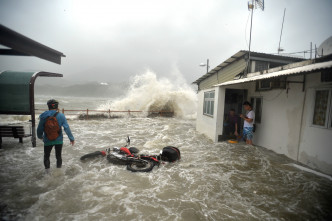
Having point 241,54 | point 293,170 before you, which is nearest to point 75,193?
point 293,170

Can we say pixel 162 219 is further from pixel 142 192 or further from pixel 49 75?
pixel 49 75

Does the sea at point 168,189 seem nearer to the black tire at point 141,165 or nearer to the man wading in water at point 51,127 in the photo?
the black tire at point 141,165

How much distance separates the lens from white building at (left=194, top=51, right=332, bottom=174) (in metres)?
5.04

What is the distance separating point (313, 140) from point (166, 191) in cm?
482

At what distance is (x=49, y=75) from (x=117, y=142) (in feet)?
→ 13.9

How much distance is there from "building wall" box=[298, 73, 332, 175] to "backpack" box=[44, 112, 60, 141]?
24.2 feet

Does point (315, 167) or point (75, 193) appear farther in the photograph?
point (315, 167)

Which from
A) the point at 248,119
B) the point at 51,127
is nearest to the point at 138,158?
the point at 51,127

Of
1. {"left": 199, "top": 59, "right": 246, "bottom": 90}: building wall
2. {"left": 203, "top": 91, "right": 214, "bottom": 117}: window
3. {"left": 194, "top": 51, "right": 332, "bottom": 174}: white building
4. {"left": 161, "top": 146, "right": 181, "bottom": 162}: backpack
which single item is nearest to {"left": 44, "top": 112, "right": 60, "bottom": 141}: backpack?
{"left": 161, "top": 146, "right": 181, "bottom": 162}: backpack

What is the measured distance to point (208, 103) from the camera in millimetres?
10305

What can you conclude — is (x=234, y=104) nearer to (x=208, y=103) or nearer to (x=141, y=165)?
(x=208, y=103)

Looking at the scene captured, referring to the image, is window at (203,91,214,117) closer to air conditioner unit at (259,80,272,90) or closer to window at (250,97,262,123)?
window at (250,97,262,123)

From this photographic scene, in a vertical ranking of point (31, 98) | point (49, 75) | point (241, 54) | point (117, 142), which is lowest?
point (117, 142)

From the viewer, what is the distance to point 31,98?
6902 mm
